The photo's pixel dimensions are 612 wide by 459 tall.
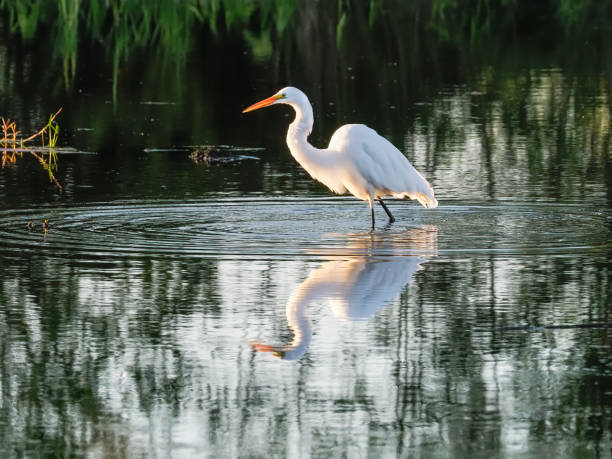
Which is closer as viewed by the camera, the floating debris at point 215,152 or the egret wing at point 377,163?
the egret wing at point 377,163

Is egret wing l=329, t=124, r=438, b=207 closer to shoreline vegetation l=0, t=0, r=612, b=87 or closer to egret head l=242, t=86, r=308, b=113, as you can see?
egret head l=242, t=86, r=308, b=113

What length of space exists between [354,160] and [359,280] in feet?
10.9

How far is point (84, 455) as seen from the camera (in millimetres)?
5375

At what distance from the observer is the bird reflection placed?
7363 mm

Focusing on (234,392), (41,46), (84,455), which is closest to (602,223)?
(234,392)

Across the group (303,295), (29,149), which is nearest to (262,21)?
(29,149)

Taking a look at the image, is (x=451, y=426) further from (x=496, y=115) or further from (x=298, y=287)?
(x=496, y=115)

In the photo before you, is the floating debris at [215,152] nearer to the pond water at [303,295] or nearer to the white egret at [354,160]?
the pond water at [303,295]

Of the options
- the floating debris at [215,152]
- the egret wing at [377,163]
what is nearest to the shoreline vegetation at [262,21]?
the floating debris at [215,152]

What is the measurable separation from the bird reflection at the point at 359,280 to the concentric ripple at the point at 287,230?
35 mm

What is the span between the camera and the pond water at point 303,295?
5.73m

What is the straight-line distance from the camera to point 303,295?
26.7 feet

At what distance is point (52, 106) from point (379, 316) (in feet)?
38.0

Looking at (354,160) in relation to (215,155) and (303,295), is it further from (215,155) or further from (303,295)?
(303,295)
